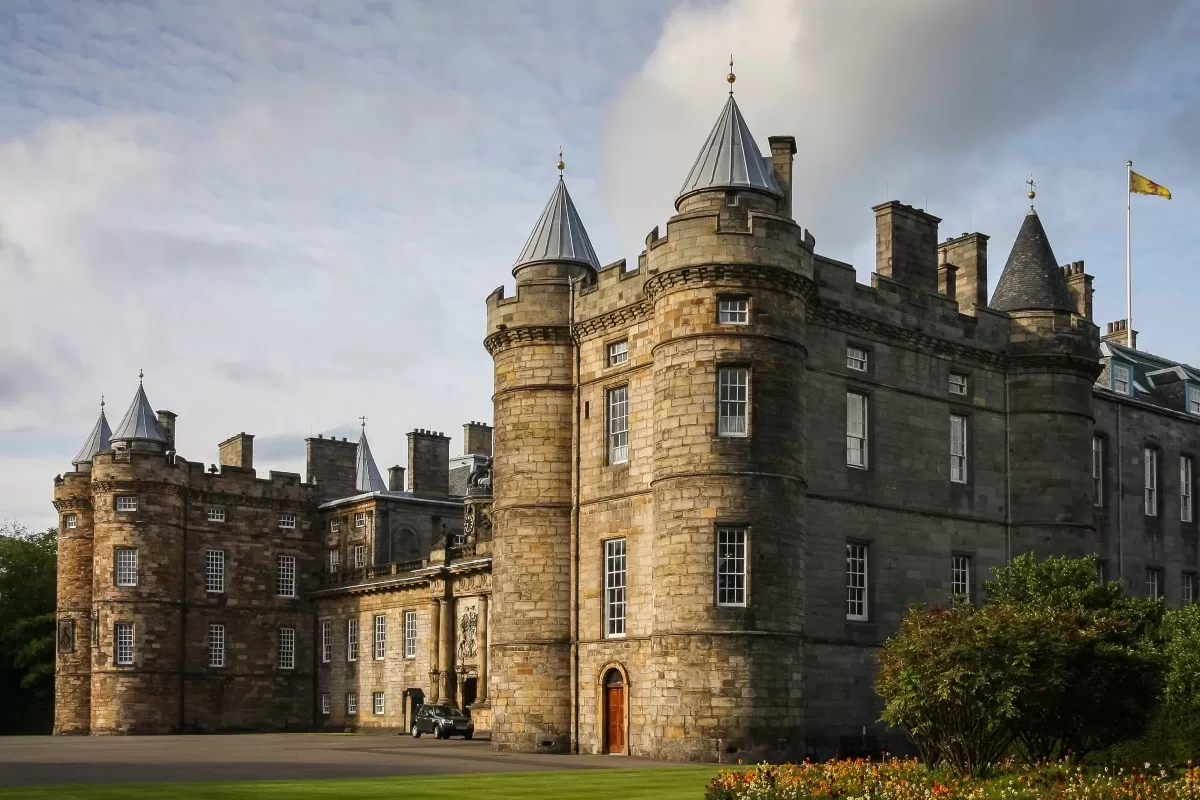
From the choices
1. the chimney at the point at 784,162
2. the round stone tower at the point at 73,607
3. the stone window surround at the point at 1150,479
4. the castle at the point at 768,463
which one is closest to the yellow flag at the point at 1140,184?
the castle at the point at 768,463

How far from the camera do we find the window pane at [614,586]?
3906 cm

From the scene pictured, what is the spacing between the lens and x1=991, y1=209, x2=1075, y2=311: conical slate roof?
144 ft

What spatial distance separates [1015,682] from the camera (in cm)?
2466

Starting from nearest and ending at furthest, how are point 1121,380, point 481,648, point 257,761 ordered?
1. point 257,761
2. point 1121,380
3. point 481,648

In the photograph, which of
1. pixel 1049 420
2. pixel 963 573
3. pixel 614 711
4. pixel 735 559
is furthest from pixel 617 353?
pixel 1049 420

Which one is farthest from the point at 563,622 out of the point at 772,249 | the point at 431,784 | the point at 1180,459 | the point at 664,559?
the point at 1180,459

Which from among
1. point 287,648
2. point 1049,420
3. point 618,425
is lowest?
point 287,648

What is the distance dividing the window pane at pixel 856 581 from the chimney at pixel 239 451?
3879cm

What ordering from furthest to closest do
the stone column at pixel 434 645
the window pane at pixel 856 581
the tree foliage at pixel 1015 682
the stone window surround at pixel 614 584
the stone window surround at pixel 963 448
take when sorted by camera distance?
1. the stone column at pixel 434 645
2. the stone window surround at pixel 963 448
3. the stone window surround at pixel 614 584
4. the window pane at pixel 856 581
5. the tree foliage at pixel 1015 682

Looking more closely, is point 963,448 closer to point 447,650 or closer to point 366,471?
point 447,650

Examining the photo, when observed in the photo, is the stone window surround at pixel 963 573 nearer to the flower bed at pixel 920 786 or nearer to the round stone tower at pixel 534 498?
the round stone tower at pixel 534 498

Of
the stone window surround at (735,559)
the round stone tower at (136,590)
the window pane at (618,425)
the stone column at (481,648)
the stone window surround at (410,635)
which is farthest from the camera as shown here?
the round stone tower at (136,590)

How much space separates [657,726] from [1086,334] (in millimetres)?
18179

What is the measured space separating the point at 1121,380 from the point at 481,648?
Result: 81.0 ft
